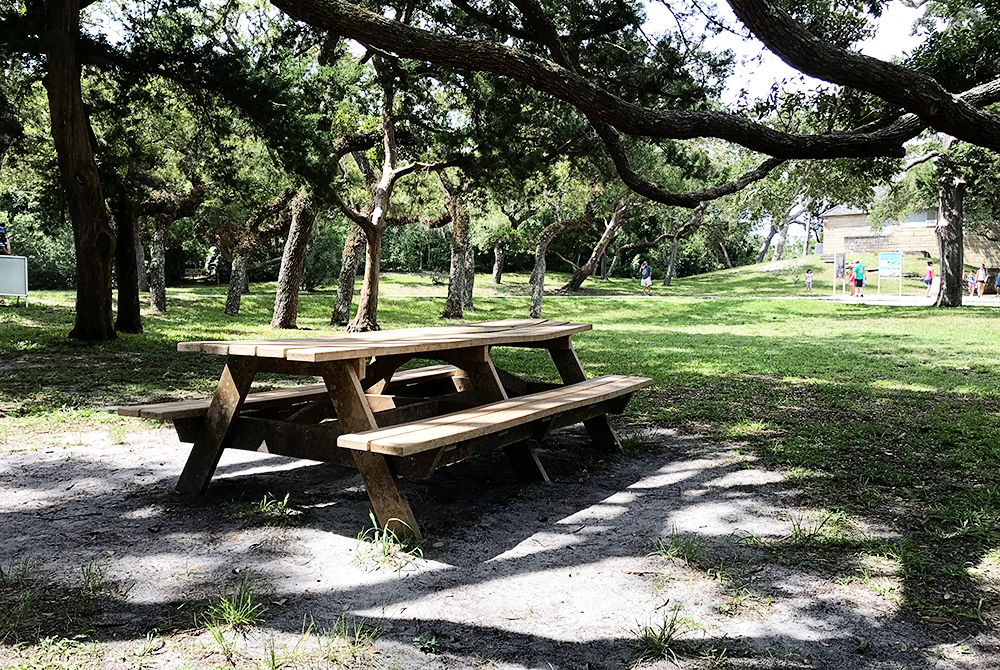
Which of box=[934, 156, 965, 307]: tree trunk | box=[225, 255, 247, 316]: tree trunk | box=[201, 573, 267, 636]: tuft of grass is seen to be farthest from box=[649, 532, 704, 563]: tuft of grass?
box=[934, 156, 965, 307]: tree trunk

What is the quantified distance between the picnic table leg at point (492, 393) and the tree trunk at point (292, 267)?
12044 millimetres

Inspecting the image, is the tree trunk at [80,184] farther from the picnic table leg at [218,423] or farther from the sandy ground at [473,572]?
the picnic table leg at [218,423]

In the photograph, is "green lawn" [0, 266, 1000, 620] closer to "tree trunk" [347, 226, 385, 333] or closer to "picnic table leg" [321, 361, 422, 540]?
"tree trunk" [347, 226, 385, 333]

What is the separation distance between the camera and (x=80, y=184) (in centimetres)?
1077

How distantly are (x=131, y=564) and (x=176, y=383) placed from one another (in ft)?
17.3

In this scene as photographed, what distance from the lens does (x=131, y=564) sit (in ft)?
10.5

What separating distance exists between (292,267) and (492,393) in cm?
1258

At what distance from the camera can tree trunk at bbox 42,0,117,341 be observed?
33.2 ft

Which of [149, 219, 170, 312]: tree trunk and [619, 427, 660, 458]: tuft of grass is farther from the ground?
[149, 219, 170, 312]: tree trunk

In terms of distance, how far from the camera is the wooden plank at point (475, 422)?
317 centimetres

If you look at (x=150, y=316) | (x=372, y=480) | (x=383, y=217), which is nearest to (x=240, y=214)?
(x=150, y=316)

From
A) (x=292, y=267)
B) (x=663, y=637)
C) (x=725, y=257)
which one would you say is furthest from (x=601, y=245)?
(x=725, y=257)

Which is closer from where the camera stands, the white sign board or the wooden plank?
the wooden plank

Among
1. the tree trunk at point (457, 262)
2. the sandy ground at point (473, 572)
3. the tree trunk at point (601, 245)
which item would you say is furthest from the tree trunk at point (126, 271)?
the tree trunk at point (601, 245)
